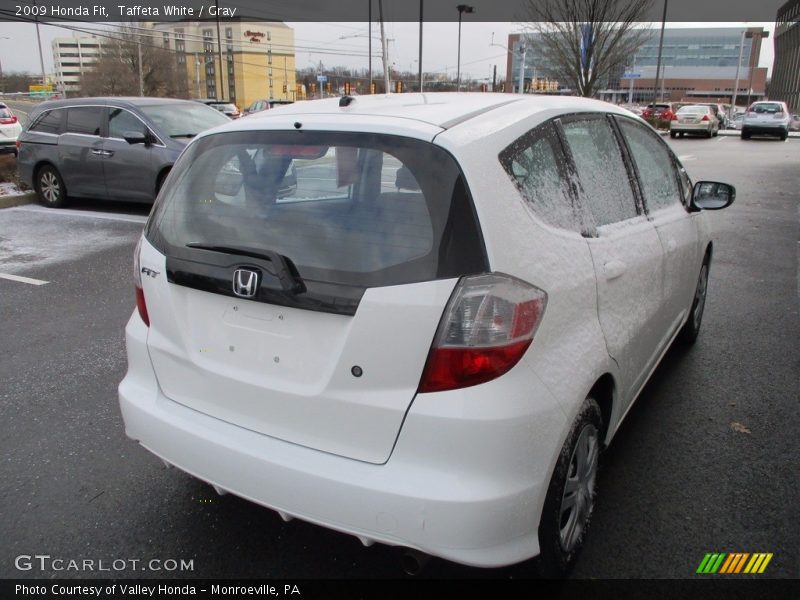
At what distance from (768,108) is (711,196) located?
31.1m

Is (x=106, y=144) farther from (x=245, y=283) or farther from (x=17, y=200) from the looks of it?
(x=245, y=283)

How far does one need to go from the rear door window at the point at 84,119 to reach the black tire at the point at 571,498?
9783 mm

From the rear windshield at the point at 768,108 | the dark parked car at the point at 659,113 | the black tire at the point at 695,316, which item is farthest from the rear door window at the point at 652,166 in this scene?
the dark parked car at the point at 659,113

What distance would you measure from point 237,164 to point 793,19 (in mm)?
101626

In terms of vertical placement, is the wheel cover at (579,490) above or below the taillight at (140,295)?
below

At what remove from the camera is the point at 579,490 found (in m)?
2.37

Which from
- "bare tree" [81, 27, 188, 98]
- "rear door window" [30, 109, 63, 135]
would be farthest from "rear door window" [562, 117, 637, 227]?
"bare tree" [81, 27, 188, 98]

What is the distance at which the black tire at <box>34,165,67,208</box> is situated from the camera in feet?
34.5

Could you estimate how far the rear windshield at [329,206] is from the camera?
193 cm

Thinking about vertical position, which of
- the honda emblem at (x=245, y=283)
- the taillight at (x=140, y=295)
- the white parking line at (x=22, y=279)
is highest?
the honda emblem at (x=245, y=283)

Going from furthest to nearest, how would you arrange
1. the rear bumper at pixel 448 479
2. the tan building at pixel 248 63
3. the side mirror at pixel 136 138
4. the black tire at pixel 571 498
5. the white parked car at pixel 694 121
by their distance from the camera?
the tan building at pixel 248 63 → the white parked car at pixel 694 121 → the side mirror at pixel 136 138 → the black tire at pixel 571 498 → the rear bumper at pixel 448 479

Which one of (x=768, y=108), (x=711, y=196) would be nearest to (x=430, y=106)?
(x=711, y=196)

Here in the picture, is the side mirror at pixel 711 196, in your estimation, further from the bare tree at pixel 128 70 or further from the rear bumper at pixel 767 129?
the bare tree at pixel 128 70

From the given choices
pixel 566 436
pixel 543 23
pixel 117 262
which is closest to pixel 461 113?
pixel 566 436
